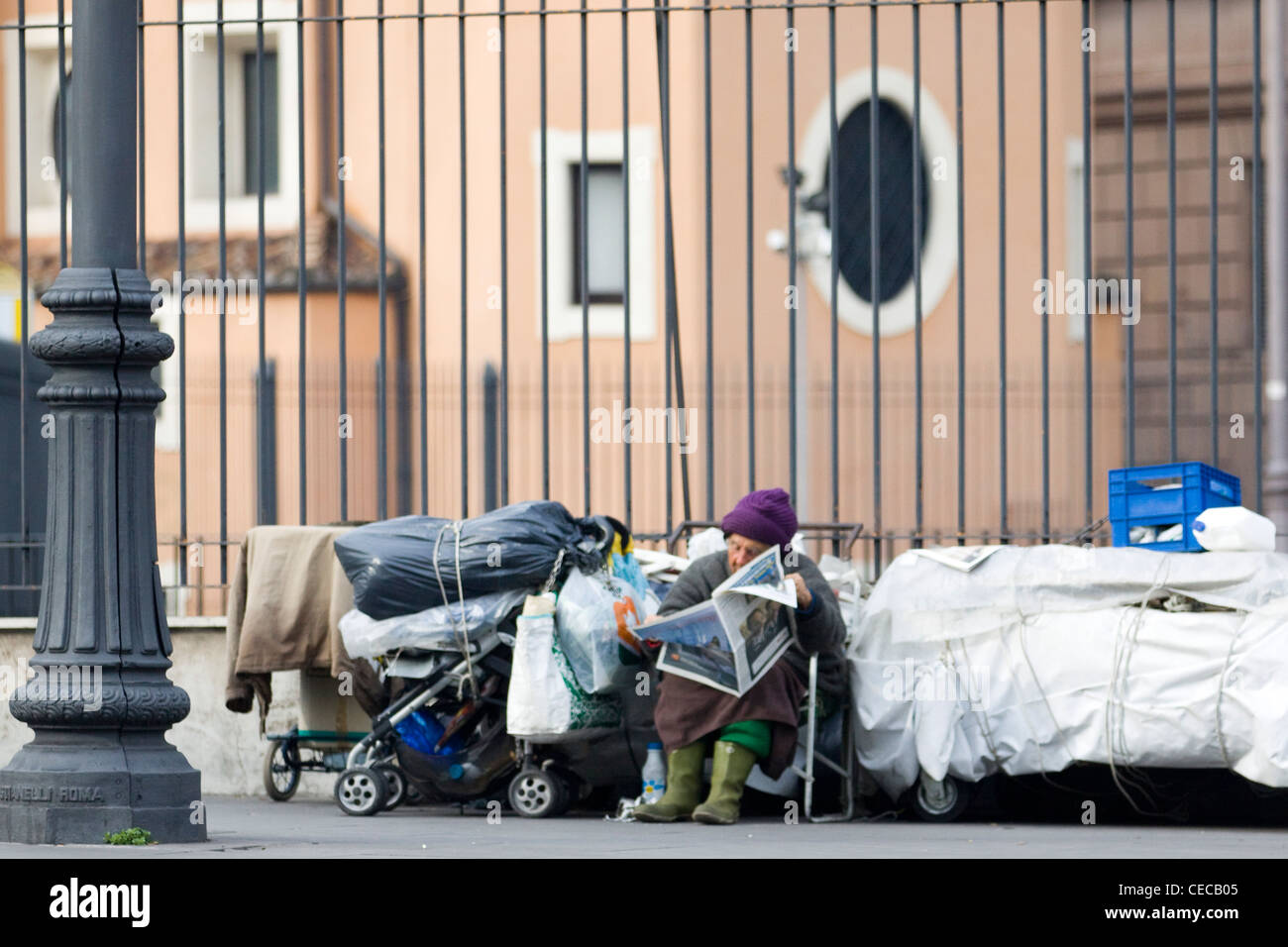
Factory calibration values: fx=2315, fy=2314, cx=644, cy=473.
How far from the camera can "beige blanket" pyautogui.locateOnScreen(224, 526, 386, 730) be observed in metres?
10.0

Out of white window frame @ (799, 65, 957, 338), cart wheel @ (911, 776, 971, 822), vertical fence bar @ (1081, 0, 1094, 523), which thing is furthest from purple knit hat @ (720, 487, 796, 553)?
white window frame @ (799, 65, 957, 338)

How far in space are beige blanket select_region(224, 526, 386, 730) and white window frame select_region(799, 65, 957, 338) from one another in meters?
12.7

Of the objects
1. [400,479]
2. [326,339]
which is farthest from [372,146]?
[400,479]

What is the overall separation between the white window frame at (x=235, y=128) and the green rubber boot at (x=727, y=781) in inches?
671

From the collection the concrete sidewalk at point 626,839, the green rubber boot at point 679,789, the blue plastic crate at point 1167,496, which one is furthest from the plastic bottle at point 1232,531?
the green rubber boot at point 679,789

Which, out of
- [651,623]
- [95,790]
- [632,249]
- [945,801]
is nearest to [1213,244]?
[945,801]

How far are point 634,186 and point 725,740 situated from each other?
1440 cm

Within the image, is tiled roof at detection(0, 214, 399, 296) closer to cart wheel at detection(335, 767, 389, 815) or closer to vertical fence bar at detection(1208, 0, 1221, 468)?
vertical fence bar at detection(1208, 0, 1221, 468)

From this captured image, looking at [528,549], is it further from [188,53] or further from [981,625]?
[188,53]

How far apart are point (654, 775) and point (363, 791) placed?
122cm

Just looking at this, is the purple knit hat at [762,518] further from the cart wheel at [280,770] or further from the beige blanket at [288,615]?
the cart wheel at [280,770]

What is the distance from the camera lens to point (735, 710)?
30.6ft

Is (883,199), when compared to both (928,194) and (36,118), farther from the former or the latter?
(36,118)

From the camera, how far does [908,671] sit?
31.5 feet
